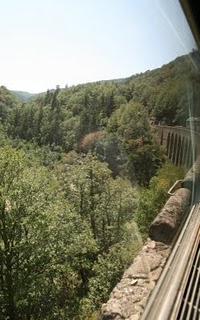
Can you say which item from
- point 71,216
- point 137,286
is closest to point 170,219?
point 137,286

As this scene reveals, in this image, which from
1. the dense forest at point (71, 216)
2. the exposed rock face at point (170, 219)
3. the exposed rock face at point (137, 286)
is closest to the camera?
the exposed rock face at point (137, 286)

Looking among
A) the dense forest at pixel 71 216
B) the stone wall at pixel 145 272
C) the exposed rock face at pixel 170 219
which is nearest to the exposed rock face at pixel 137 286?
the stone wall at pixel 145 272

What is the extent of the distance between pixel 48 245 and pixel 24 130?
28.0 meters

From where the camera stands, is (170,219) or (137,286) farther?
(170,219)

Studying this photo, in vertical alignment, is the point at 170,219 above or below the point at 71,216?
above

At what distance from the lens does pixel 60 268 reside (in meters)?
5.17

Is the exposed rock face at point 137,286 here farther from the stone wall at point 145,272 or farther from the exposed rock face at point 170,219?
the exposed rock face at point 170,219

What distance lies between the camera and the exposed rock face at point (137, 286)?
4.49 feet

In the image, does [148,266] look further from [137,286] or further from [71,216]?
[71,216]

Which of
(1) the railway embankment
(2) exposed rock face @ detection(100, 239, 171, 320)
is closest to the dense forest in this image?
(1) the railway embankment

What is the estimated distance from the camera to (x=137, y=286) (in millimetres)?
Result: 1573

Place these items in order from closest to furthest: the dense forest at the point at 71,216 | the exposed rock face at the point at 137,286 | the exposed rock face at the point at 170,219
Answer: the exposed rock face at the point at 137,286 → the exposed rock face at the point at 170,219 → the dense forest at the point at 71,216

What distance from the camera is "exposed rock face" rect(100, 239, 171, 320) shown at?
1367 millimetres

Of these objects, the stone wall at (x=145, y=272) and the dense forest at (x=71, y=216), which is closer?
the stone wall at (x=145, y=272)
